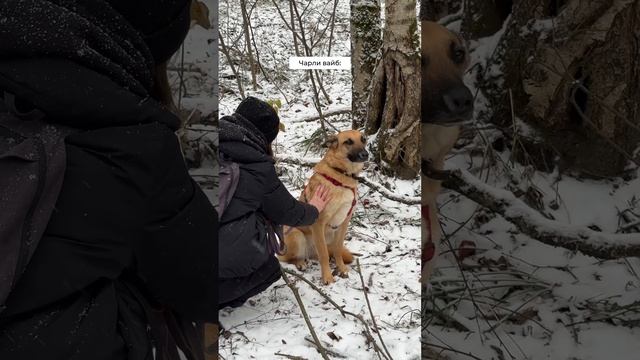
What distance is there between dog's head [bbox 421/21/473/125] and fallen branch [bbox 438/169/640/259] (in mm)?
120

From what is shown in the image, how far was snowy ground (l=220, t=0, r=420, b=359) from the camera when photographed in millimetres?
1428

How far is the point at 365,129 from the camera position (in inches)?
56.7

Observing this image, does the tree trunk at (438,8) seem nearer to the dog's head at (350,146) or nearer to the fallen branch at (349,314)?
the dog's head at (350,146)

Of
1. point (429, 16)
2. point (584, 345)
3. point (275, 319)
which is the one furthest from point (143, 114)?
point (584, 345)

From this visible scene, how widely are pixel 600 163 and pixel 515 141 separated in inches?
6.2

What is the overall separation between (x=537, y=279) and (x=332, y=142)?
69 centimetres

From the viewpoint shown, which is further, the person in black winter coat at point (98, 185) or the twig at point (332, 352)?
the twig at point (332, 352)

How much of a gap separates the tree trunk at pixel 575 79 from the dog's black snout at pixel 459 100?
0.06 metres

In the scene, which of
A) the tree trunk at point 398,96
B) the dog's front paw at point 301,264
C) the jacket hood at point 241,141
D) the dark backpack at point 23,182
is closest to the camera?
the dark backpack at point 23,182

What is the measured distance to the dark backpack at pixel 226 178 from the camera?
1.55 metres

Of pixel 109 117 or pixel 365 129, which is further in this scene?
pixel 365 129

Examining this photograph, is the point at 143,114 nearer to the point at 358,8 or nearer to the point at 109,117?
the point at 109,117

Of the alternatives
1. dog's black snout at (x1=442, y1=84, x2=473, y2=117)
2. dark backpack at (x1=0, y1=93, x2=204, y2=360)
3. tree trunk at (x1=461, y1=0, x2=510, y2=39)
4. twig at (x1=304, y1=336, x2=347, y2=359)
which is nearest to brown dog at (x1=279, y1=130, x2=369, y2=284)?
twig at (x1=304, y1=336, x2=347, y2=359)

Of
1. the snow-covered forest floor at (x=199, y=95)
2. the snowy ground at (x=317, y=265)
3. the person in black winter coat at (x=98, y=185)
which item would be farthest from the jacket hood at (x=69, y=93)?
the snowy ground at (x=317, y=265)
